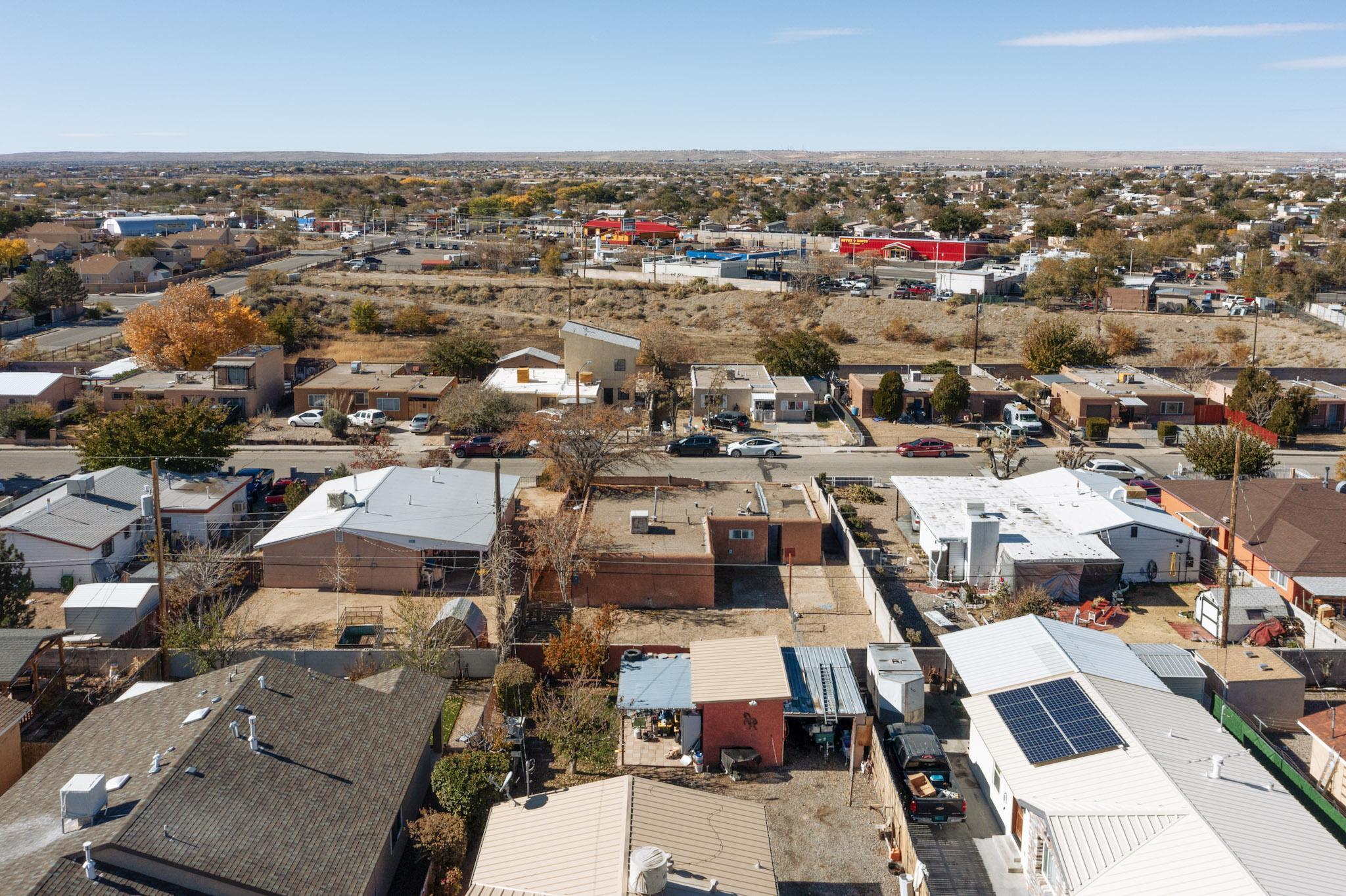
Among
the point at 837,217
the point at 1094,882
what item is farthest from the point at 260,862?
the point at 837,217

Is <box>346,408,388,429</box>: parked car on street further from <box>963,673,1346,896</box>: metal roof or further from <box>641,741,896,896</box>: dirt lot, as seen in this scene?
<box>963,673,1346,896</box>: metal roof

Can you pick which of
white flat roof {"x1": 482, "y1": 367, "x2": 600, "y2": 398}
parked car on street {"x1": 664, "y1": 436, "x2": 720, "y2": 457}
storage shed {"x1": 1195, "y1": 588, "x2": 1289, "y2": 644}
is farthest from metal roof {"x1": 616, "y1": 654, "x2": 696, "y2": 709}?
white flat roof {"x1": 482, "y1": 367, "x2": 600, "y2": 398}

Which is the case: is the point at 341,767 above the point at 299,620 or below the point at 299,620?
above

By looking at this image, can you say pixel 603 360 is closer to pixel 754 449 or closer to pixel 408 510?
pixel 754 449

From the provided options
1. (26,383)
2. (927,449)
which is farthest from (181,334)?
(927,449)

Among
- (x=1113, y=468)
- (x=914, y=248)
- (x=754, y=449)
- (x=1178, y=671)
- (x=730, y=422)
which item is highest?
(x=914, y=248)

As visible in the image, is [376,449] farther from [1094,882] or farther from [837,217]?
[837,217]

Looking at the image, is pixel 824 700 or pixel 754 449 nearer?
pixel 824 700
